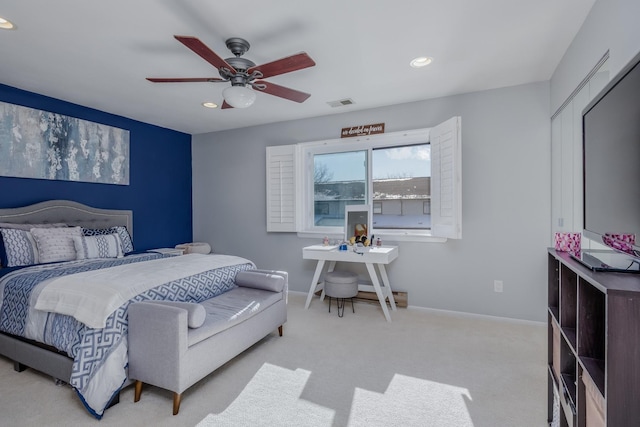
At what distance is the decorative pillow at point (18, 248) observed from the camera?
9.07 ft

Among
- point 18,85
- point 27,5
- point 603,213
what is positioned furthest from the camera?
point 18,85

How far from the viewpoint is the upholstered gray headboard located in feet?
10.4

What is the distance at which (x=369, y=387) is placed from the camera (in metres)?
2.09

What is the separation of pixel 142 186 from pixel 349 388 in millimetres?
3896

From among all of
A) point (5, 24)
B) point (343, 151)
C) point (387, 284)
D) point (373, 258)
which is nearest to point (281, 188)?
point (343, 151)

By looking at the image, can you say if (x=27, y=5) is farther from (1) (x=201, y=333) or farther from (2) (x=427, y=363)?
(2) (x=427, y=363)

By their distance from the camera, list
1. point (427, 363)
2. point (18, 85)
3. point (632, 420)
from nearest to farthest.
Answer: point (632, 420) → point (427, 363) → point (18, 85)

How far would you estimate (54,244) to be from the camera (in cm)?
296

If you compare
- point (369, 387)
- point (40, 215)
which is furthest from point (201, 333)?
point (40, 215)

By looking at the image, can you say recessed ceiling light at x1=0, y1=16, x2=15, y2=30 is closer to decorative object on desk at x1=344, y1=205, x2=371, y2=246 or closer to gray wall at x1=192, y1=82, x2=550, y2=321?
gray wall at x1=192, y1=82, x2=550, y2=321

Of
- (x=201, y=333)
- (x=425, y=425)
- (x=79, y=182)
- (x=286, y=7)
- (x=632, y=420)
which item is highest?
(x=286, y=7)

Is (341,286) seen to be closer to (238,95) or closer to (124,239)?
(238,95)

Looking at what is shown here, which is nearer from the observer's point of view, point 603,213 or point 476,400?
point 603,213

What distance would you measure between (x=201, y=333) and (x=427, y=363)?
1.67 m
